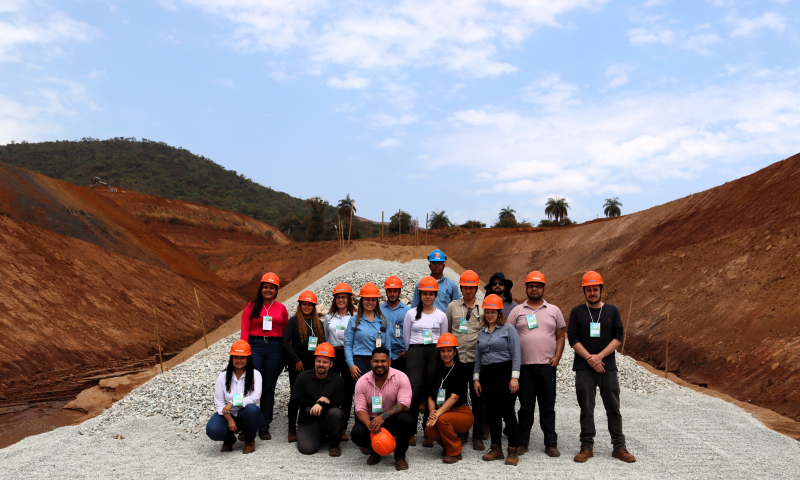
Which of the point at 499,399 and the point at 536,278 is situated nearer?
the point at 499,399

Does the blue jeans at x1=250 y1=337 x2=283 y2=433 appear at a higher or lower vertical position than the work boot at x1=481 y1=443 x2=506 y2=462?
higher

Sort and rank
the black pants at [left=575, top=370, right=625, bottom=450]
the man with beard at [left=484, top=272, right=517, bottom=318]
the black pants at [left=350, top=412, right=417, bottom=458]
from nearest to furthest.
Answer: the black pants at [left=350, top=412, right=417, bottom=458]
the black pants at [left=575, top=370, right=625, bottom=450]
the man with beard at [left=484, top=272, right=517, bottom=318]

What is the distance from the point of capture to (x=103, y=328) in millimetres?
18703

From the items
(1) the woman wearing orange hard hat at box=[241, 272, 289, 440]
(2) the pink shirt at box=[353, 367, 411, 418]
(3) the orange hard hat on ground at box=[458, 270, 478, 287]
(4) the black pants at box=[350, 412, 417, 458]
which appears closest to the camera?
(4) the black pants at box=[350, 412, 417, 458]

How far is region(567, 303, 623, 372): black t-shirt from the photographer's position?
5680mm

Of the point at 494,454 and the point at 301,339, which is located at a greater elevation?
the point at 301,339

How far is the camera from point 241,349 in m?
5.99

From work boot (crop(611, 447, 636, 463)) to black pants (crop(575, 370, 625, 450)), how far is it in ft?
0.12

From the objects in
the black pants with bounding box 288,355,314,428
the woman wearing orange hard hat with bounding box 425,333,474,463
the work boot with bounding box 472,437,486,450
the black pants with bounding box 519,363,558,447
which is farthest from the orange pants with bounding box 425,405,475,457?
the black pants with bounding box 288,355,314,428

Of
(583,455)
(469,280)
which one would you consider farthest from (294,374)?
(583,455)

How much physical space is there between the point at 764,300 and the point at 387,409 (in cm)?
→ 1218

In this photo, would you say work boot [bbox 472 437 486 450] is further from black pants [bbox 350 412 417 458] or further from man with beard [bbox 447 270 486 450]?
black pants [bbox 350 412 417 458]

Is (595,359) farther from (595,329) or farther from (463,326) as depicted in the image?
(463,326)

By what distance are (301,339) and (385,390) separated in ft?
4.75
